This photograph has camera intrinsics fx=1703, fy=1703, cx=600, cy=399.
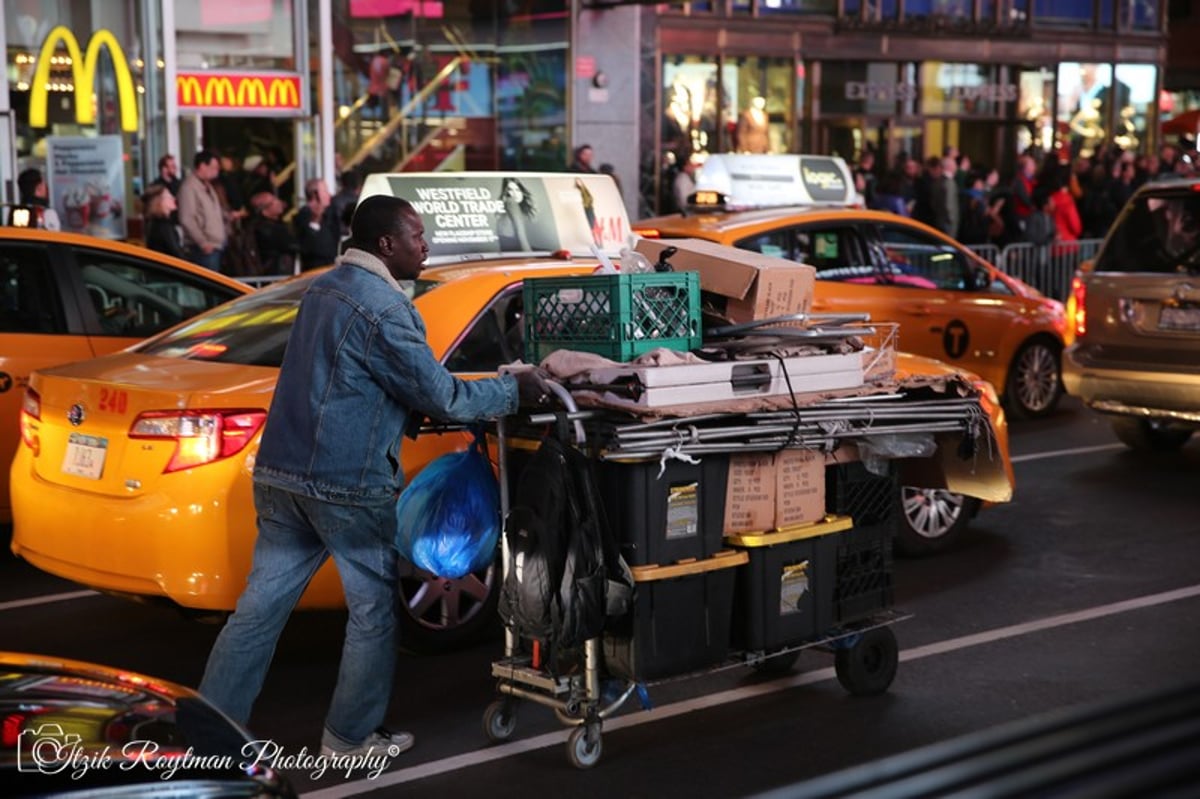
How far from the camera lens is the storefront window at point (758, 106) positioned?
25250 millimetres

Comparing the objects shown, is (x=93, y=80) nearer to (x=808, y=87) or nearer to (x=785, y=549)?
(x=808, y=87)

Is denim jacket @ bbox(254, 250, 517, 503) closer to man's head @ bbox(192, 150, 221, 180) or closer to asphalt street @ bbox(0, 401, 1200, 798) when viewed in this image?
asphalt street @ bbox(0, 401, 1200, 798)

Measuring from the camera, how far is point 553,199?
8289 millimetres

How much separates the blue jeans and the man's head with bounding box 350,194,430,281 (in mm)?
776

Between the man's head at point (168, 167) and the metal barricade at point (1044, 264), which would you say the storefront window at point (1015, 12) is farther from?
the man's head at point (168, 167)

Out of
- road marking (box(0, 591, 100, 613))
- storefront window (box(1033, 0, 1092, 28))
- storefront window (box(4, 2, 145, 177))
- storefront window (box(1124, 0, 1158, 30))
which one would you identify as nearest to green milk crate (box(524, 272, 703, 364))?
road marking (box(0, 591, 100, 613))

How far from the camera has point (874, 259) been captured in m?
12.3

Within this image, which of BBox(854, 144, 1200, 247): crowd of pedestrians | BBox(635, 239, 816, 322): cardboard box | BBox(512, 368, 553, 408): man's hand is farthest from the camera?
BBox(854, 144, 1200, 247): crowd of pedestrians

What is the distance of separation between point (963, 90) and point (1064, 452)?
17.3 meters

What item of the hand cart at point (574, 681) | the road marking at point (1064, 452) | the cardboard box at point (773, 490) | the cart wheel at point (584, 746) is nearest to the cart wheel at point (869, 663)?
the hand cart at point (574, 681)

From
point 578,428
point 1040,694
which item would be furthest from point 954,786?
point 1040,694

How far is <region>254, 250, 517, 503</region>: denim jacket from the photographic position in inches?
207

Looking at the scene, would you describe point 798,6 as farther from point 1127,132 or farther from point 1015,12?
point 1127,132

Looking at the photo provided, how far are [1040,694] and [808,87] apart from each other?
20636 mm
